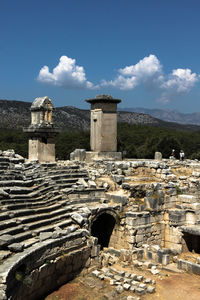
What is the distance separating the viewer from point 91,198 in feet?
40.7

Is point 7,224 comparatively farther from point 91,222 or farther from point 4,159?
point 4,159

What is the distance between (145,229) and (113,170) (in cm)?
323

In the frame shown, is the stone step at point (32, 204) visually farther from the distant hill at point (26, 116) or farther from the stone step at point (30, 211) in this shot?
the distant hill at point (26, 116)

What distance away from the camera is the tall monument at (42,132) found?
1563 centimetres

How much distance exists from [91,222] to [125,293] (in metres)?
3.00

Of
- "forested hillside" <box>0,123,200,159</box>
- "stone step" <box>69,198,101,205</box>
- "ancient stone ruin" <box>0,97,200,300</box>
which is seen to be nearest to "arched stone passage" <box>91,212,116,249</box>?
"ancient stone ruin" <box>0,97,200,300</box>

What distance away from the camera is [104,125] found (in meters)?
18.0

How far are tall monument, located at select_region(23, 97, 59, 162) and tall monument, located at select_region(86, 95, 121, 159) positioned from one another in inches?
118

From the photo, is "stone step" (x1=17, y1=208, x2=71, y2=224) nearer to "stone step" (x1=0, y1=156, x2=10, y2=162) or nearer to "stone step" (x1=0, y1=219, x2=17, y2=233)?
"stone step" (x1=0, y1=219, x2=17, y2=233)

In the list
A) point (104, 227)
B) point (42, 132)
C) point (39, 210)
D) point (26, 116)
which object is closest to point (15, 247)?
point (39, 210)

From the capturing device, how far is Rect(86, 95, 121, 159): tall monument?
17922 millimetres

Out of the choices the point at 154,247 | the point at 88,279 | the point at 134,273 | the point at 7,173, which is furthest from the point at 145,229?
the point at 7,173

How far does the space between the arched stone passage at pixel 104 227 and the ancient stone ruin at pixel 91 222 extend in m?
0.04

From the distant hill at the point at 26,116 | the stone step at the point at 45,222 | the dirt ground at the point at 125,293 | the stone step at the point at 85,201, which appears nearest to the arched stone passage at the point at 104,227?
the stone step at the point at 85,201
